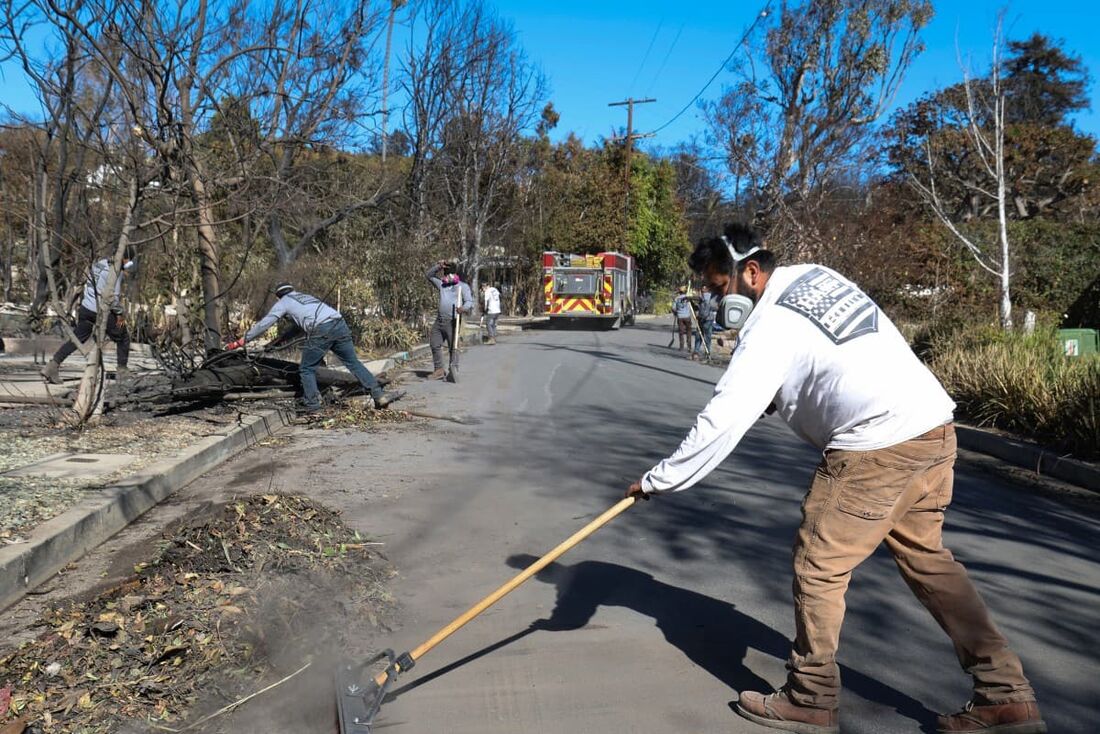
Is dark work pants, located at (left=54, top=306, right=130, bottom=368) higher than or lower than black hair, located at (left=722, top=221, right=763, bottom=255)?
lower

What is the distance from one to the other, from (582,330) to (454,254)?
317 inches

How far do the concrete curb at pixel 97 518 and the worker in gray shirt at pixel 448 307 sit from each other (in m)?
5.72

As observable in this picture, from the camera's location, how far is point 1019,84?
40375mm

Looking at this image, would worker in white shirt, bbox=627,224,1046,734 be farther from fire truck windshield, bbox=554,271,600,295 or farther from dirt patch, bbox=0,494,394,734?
fire truck windshield, bbox=554,271,600,295

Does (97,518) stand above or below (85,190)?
below

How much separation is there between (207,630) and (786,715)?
241 centimetres

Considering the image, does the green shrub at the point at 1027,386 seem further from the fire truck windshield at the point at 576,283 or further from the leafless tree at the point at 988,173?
the fire truck windshield at the point at 576,283

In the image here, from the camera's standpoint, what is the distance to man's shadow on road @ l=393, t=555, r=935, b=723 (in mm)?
3648

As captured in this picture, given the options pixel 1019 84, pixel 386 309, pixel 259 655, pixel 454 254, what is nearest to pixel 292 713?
pixel 259 655

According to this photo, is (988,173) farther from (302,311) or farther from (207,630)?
(207,630)

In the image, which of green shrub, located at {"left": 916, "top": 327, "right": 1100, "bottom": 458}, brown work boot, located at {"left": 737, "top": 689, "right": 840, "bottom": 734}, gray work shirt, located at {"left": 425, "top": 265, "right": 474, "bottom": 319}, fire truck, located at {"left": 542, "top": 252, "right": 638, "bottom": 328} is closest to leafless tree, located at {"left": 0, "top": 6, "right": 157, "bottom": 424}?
gray work shirt, located at {"left": 425, "top": 265, "right": 474, "bottom": 319}

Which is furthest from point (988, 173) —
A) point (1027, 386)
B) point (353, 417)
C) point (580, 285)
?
point (580, 285)

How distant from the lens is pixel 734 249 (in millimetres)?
3480

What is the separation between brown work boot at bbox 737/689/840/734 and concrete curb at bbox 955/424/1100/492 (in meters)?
5.55
